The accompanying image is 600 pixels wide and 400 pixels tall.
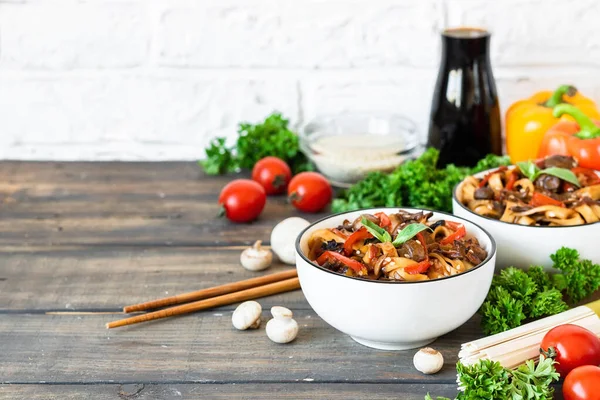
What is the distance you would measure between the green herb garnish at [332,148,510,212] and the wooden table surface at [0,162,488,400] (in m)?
0.20

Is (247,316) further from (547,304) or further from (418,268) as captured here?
(547,304)

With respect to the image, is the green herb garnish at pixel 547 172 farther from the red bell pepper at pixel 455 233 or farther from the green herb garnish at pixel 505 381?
the green herb garnish at pixel 505 381

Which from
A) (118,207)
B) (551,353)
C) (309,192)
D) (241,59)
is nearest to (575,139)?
(309,192)

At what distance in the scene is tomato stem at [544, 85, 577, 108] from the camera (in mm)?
1968

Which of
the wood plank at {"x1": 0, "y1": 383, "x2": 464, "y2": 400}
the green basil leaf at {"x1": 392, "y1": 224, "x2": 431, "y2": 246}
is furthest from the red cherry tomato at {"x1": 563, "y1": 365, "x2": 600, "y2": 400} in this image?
the green basil leaf at {"x1": 392, "y1": 224, "x2": 431, "y2": 246}

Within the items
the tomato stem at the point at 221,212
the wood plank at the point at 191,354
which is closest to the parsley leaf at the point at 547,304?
the wood plank at the point at 191,354

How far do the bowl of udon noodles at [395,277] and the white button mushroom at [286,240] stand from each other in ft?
0.84

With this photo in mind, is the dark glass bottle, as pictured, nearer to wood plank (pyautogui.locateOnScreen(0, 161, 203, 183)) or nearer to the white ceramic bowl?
the white ceramic bowl

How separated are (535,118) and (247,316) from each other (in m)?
1.00

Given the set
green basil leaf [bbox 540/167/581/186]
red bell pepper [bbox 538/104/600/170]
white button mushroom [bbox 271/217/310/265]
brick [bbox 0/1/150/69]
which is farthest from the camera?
brick [bbox 0/1/150/69]

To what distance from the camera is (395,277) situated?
1191mm

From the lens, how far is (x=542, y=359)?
1064 millimetres

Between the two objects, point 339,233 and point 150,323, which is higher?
point 339,233

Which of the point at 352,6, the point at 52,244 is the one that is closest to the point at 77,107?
the point at 52,244
